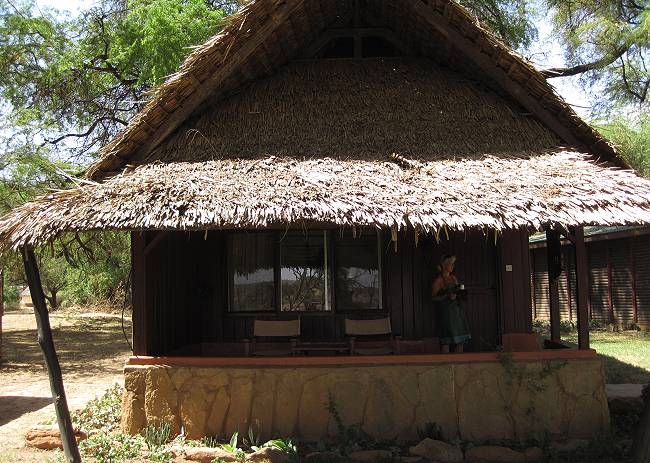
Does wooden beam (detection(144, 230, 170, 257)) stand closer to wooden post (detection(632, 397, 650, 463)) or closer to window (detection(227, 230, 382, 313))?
window (detection(227, 230, 382, 313))

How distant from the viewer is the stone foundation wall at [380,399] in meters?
6.93

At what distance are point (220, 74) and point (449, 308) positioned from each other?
4427 mm

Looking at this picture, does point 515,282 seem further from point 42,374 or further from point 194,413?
point 42,374

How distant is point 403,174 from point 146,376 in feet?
12.8

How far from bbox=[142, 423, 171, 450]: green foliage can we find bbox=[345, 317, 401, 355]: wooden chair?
2694 millimetres

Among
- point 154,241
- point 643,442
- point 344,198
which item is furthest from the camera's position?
point 154,241

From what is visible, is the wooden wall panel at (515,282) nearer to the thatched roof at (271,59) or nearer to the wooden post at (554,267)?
the wooden post at (554,267)

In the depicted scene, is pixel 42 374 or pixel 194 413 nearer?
pixel 194 413

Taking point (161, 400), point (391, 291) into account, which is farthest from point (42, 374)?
point (391, 291)

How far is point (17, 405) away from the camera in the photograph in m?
9.09

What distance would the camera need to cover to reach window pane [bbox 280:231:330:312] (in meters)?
9.17

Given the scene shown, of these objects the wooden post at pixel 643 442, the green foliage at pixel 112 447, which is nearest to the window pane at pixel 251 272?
the green foliage at pixel 112 447

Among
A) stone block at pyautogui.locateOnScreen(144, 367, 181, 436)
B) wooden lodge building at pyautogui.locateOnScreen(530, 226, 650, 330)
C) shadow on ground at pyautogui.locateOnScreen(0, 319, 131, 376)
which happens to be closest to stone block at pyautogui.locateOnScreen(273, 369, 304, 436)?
stone block at pyautogui.locateOnScreen(144, 367, 181, 436)

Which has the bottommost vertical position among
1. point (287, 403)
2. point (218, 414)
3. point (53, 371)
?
point (218, 414)
